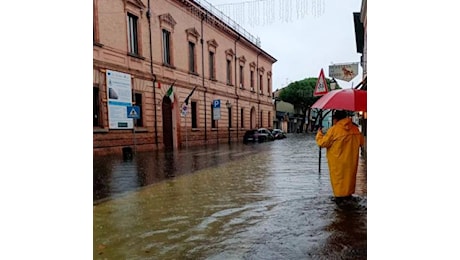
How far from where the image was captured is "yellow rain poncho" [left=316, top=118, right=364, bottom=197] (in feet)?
11.6

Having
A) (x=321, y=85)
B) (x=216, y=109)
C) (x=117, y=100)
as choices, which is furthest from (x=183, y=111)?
(x=321, y=85)

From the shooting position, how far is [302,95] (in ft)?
12.6

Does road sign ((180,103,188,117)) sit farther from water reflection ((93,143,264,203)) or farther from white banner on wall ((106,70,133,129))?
white banner on wall ((106,70,133,129))

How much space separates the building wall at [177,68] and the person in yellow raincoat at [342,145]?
1029 mm

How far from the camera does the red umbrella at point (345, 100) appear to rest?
123 inches

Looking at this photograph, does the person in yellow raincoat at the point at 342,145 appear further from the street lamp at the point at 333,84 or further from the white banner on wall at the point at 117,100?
the white banner on wall at the point at 117,100

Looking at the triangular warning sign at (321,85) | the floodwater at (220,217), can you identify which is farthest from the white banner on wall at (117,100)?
the triangular warning sign at (321,85)

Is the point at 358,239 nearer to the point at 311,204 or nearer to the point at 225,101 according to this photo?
the point at 311,204

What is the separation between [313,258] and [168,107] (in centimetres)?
323

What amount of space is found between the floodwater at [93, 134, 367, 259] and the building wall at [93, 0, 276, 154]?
2.37ft

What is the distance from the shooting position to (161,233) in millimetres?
3137

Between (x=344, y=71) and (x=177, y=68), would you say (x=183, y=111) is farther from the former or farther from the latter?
(x=344, y=71)

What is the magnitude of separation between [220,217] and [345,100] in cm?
190
